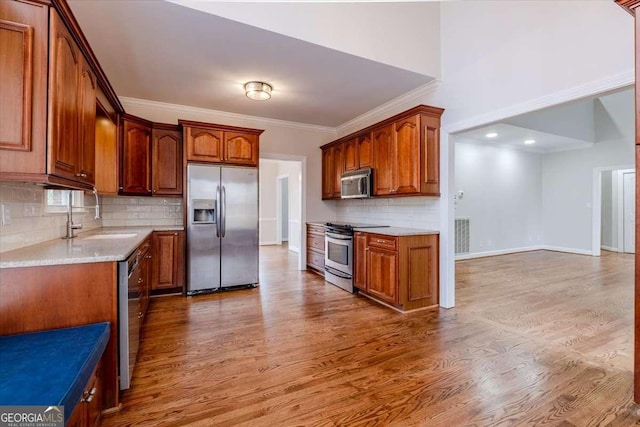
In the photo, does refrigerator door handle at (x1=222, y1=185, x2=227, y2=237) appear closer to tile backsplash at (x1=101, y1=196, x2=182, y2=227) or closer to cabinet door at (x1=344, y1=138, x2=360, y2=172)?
tile backsplash at (x1=101, y1=196, x2=182, y2=227)

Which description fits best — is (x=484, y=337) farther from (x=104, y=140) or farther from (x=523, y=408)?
(x=104, y=140)

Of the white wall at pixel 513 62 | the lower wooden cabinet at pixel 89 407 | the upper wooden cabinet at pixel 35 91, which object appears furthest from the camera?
the white wall at pixel 513 62

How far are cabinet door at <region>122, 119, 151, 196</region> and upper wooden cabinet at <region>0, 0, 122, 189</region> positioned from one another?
2216 millimetres

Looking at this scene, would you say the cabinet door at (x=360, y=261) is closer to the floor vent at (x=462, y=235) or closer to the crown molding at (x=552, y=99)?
the crown molding at (x=552, y=99)

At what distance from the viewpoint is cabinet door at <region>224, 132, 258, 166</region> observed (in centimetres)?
423

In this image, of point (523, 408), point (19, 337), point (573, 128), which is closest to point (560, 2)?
point (523, 408)

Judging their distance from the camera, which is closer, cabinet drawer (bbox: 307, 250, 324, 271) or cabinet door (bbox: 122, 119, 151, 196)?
cabinet door (bbox: 122, 119, 151, 196)

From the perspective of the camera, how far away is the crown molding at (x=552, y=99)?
2.25 m

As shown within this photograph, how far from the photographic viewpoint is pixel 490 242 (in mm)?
7191

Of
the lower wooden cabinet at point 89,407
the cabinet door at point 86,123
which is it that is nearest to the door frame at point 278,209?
the cabinet door at point 86,123

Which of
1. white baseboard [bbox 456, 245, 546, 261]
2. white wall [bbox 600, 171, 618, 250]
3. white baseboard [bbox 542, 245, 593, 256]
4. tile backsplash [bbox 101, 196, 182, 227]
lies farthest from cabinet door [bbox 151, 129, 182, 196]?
white wall [bbox 600, 171, 618, 250]

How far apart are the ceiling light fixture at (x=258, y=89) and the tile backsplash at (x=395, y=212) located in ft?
7.82

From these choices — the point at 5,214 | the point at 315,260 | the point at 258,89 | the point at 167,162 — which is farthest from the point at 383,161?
the point at 5,214

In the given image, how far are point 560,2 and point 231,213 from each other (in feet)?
13.7
